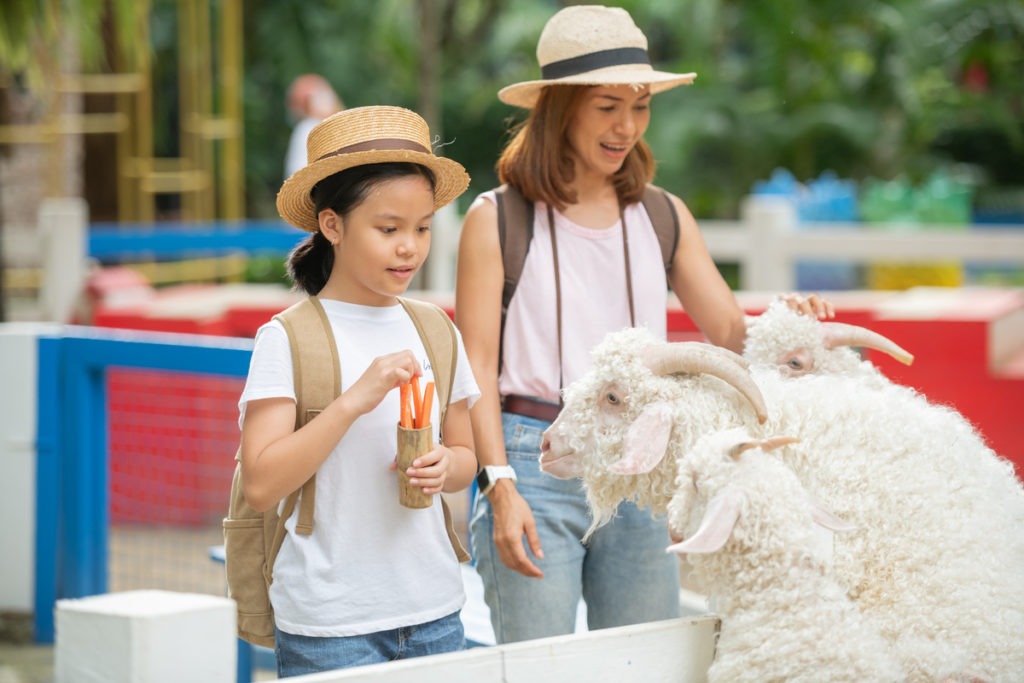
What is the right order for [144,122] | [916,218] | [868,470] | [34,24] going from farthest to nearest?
[916,218]
[144,122]
[34,24]
[868,470]

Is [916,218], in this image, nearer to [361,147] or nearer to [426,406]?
[361,147]

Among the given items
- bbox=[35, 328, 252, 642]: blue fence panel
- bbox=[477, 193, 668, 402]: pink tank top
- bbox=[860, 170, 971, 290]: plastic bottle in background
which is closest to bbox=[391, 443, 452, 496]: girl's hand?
bbox=[477, 193, 668, 402]: pink tank top

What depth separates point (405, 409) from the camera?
2.34m

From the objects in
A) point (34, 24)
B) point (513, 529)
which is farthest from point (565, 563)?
point (34, 24)

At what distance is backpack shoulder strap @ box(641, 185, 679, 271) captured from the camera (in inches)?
120

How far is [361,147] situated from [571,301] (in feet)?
2.25

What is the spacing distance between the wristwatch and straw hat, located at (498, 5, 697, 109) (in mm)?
904

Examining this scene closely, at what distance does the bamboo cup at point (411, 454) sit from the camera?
2.33 metres

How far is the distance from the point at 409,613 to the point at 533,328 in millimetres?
766

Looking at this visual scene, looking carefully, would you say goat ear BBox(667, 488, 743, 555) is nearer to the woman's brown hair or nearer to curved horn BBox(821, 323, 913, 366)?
curved horn BBox(821, 323, 913, 366)

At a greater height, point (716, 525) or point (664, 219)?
point (664, 219)

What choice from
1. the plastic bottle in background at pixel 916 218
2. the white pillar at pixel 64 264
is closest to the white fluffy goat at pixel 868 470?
the white pillar at pixel 64 264

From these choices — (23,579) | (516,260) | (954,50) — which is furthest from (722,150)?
(516,260)

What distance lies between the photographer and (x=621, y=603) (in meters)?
2.92
